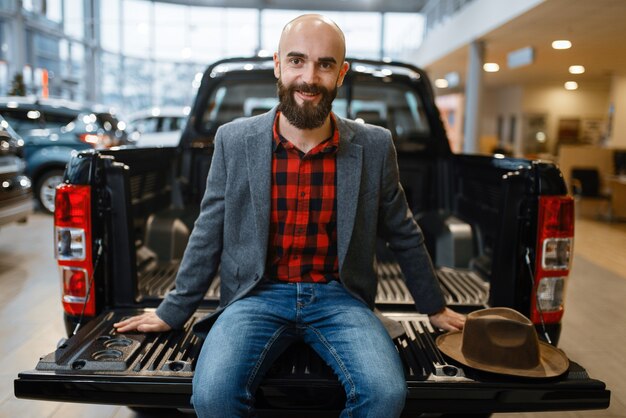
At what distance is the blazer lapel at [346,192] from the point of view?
199 centimetres

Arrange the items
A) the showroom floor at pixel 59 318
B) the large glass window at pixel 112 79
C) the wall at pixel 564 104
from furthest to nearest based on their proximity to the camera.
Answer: the wall at pixel 564 104 < the large glass window at pixel 112 79 < the showroom floor at pixel 59 318

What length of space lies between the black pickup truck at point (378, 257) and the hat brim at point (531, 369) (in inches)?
1.0

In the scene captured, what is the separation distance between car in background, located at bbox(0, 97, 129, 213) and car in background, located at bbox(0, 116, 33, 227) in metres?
2.55

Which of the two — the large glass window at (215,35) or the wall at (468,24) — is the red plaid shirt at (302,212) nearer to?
the wall at (468,24)

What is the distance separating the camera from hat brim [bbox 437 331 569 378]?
1.75 m

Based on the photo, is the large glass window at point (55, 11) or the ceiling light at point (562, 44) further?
the large glass window at point (55, 11)

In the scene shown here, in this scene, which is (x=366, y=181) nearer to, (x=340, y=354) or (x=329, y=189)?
(x=329, y=189)

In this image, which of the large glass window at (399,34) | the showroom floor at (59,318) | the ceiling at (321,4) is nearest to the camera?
the showroom floor at (59,318)

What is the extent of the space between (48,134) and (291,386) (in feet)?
25.9

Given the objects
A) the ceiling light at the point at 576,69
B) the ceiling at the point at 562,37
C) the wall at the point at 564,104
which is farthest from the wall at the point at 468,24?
the wall at the point at 564,104

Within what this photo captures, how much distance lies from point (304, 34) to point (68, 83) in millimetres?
15115

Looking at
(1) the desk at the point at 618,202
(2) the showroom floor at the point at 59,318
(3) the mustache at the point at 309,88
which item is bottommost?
(2) the showroom floor at the point at 59,318

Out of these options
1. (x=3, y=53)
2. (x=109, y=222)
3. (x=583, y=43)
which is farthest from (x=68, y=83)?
(x=109, y=222)

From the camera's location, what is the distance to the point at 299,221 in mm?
2002
